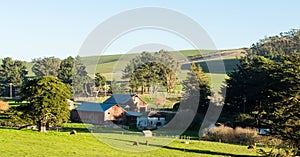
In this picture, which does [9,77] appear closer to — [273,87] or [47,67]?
[47,67]

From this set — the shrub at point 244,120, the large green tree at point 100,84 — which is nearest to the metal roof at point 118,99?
the large green tree at point 100,84

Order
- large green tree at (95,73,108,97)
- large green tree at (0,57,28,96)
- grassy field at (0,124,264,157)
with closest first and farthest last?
1. grassy field at (0,124,264,157)
2. large green tree at (95,73,108,97)
3. large green tree at (0,57,28,96)

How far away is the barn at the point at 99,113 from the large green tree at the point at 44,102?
791 inches

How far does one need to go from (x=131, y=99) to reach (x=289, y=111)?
4998 centimetres

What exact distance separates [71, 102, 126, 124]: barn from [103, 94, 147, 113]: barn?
9.23 feet

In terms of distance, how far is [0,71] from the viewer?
10638 centimetres

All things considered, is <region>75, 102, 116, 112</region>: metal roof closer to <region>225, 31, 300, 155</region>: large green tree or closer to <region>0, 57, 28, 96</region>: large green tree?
<region>225, 31, 300, 155</region>: large green tree

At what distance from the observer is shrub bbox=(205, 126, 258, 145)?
4338 centimetres

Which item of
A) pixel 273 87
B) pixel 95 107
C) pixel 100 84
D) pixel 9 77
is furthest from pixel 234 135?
pixel 9 77

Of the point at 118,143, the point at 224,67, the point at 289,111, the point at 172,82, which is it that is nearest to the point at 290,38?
the point at 224,67

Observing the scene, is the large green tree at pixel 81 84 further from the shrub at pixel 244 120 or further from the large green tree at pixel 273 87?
the shrub at pixel 244 120

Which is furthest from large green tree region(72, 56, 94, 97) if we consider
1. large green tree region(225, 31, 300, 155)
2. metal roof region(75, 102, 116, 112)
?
large green tree region(225, 31, 300, 155)

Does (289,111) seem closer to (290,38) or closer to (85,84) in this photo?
(85,84)

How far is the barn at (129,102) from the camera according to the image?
226 feet
